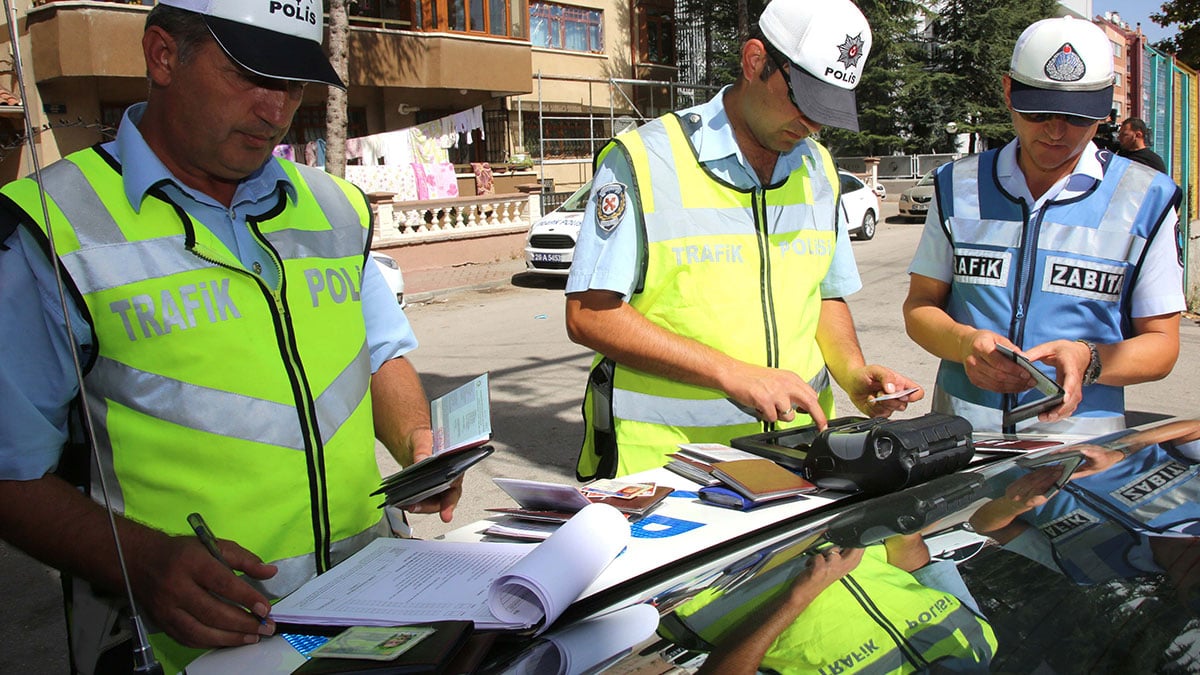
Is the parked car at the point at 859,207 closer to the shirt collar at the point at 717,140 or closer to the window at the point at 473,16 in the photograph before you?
the window at the point at 473,16

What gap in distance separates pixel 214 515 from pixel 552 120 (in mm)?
26605

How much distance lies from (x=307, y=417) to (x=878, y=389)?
56.7 inches

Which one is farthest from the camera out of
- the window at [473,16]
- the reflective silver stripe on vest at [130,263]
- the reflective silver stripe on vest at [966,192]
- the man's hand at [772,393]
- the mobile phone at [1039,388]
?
the window at [473,16]

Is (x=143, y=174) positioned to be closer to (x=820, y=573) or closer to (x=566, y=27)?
(x=820, y=573)

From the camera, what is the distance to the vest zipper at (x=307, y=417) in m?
1.75

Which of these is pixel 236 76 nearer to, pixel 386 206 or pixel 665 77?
pixel 386 206

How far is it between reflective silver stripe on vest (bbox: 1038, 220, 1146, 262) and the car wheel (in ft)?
54.5

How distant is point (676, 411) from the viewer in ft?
7.94

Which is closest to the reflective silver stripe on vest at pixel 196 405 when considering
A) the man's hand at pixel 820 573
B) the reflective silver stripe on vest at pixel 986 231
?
the man's hand at pixel 820 573

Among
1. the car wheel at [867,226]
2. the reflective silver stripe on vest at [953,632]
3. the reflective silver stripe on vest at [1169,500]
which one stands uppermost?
the reflective silver stripe on vest at [1169,500]

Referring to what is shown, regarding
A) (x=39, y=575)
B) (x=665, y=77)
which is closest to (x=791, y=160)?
(x=39, y=575)

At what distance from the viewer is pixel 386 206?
14.9 meters

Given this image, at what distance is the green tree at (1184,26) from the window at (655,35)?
47.9ft

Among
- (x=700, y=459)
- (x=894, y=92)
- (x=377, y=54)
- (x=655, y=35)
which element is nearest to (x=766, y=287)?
(x=700, y=459)
